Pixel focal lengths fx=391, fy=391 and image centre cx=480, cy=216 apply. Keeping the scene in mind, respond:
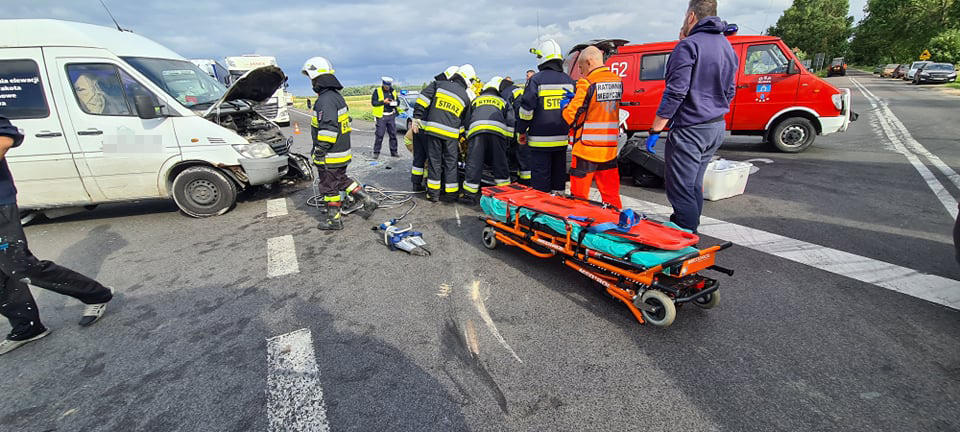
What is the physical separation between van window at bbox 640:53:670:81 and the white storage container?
356cm

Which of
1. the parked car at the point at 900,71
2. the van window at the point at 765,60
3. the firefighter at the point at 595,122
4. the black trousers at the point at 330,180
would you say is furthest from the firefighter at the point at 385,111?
the parked car at the point at 900,71

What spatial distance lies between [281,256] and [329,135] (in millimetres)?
1443

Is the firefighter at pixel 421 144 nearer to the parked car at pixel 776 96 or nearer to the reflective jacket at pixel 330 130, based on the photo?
the reflective jacket at pixel 330 130

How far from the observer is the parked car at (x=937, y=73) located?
84.9 feet

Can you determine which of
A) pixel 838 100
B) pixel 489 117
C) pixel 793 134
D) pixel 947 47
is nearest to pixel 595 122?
pixel 489 117

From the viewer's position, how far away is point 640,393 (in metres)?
2.08

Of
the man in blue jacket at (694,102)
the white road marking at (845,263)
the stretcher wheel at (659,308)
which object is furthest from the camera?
the man in blue jacket at (694,102)

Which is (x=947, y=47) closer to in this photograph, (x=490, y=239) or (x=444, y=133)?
(x=444, y=133)

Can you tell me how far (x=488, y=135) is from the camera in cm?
539

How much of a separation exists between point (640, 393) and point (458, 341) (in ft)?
3.69

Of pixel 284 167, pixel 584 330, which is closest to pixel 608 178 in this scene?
pixel 584 330

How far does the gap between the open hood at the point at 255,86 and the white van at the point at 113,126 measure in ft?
0.10

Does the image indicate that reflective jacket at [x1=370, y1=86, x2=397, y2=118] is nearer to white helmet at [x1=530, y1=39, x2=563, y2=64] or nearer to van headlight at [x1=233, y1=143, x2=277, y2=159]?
van headlight at [x1=233, y1=143, x2=277, y2=159]

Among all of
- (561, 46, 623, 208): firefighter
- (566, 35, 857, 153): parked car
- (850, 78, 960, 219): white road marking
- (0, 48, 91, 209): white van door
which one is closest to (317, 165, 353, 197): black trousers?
(561, 46, 623, 208): firefighter
